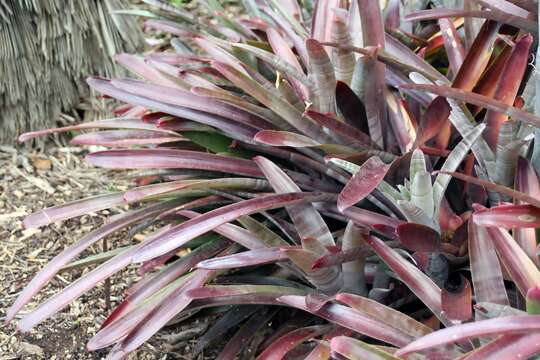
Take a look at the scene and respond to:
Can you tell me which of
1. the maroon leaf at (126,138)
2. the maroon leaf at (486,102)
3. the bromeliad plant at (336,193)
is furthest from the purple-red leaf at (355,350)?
the maroon leaf at (126,138)

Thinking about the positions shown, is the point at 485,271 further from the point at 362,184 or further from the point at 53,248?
the point at 53,248

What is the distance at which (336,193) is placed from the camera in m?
1.84

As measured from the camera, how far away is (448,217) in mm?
1635

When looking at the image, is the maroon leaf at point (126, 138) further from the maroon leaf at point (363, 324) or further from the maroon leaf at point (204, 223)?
the maroon leaf at point (363, 324)

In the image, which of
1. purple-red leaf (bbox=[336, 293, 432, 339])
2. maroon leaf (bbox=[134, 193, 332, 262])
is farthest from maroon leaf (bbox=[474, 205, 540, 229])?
maroon leaf (bbox=[134, 193, 332, 262])

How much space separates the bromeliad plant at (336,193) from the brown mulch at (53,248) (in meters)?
0.26

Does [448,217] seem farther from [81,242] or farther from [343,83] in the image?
[81,242]

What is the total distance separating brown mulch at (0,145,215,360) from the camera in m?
1.98

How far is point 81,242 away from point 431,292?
887 millimetres

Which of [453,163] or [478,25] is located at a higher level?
[478,25]

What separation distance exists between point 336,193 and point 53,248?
992 millimetres

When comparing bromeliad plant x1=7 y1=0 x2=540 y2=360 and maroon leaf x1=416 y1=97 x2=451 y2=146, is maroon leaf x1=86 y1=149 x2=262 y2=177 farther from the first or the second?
maroon leaf x1=416 y1=97 x2=451 y2=146

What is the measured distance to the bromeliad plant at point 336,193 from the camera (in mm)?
1455

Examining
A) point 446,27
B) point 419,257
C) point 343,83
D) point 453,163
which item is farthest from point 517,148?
point 446,27
